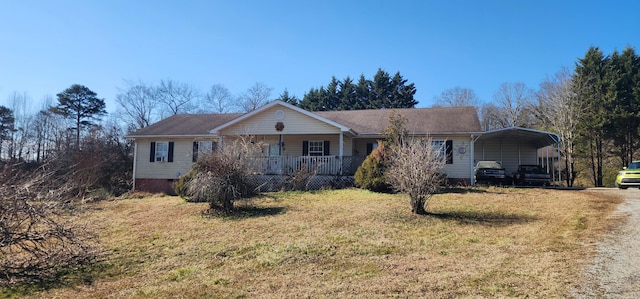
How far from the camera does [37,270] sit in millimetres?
6637

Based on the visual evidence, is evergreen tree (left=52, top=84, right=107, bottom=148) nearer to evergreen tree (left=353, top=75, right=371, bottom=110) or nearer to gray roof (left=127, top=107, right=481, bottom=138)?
gray roof (left=127, top=107, right=481, bottom=138)

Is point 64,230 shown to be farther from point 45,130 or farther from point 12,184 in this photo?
point 45,130

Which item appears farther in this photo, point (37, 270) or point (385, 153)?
point (385, 153)

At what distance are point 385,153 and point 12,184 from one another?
11507 millimetres

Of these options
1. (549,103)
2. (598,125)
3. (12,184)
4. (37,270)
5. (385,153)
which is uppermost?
(549,103)

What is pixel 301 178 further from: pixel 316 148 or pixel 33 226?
pixel 33 226

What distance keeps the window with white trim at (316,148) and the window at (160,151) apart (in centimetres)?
819

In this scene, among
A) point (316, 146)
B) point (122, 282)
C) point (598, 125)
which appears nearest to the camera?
point (122, 282)

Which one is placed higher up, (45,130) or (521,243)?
(45,130)

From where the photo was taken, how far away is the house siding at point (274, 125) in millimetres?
18500

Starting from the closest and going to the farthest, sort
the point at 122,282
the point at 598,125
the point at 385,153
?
the point at 122,282, the point at 385,153, the point at 598,125

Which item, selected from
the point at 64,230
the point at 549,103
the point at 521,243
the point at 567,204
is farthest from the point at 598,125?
the point at 64,230

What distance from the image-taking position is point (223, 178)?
1103 cm

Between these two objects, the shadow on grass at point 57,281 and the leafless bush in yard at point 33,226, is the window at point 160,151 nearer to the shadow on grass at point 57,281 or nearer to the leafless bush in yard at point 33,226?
the leafless bush in yard at point 33,226
